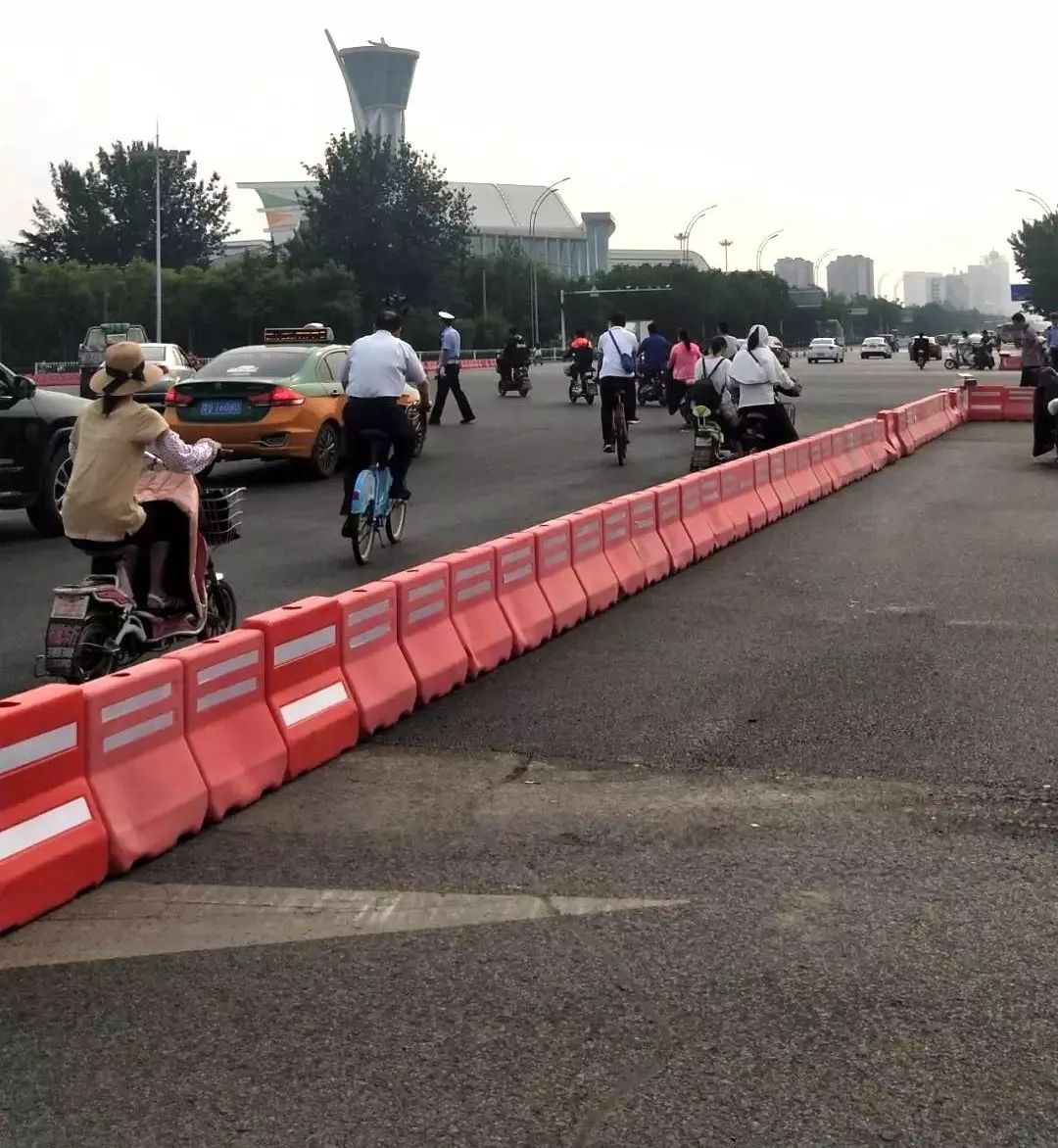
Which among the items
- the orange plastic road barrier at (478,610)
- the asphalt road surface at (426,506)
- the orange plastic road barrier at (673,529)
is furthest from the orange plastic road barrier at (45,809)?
the orange plastic road barrier at (673,529)

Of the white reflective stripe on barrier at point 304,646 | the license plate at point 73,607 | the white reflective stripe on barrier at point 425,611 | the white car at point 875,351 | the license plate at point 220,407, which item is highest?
the white car at point 875,351

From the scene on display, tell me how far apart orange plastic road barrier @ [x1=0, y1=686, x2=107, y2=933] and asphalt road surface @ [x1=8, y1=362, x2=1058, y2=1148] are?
0.33ft

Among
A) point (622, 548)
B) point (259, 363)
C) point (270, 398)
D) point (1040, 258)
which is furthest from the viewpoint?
point (1040, 258)

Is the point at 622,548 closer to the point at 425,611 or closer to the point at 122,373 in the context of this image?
the point at 425,611

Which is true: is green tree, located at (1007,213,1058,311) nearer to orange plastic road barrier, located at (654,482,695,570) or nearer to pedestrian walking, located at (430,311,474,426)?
pedestrian walking, located at (430,311,474,426)

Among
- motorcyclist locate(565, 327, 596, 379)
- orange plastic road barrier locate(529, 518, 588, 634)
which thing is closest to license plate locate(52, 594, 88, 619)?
orange plastic road barrier locate(529, 518, 588, 634)

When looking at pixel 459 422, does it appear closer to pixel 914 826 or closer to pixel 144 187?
pixel 914 826

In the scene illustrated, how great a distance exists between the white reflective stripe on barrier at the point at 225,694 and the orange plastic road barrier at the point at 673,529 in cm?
632

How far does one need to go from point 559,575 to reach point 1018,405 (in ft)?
78.8

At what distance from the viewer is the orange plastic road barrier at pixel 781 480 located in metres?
16.2

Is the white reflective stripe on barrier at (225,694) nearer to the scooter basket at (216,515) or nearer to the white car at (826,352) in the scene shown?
the scooter basket at (216,515)

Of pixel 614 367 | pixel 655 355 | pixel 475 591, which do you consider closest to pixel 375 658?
pixel 475 591

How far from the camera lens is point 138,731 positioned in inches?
222

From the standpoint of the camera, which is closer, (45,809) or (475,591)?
(45,809)
